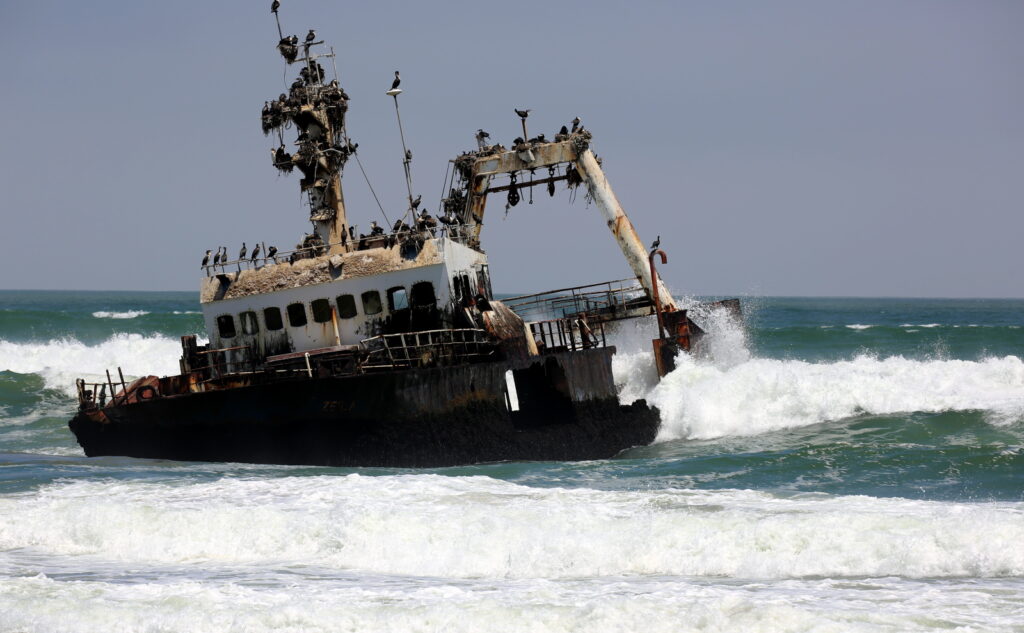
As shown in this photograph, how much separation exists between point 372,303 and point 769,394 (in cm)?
1003

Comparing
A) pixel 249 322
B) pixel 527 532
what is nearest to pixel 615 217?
pixel 249 322

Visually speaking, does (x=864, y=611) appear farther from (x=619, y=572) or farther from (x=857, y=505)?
(x=857, y=505)

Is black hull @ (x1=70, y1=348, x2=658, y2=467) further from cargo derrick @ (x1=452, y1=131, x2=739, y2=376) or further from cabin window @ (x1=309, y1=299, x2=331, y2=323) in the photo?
cargo derrick @ (x1=452, y1=131, x2=739, y2=376)

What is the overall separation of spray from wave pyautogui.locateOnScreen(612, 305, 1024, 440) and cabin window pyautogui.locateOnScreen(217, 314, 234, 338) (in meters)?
9.09

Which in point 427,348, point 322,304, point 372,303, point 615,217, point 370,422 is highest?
point 615,217

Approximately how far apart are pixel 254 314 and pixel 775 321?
69713 mm

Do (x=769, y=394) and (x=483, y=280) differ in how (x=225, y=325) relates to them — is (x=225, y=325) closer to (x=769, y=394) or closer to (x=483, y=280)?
(x=483, y=280)

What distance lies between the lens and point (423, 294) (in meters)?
20.8

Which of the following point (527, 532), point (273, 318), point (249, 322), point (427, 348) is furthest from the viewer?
point (249, 322)

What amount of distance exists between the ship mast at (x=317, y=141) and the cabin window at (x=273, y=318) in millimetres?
3121

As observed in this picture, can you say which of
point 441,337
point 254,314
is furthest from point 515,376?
point 254,314

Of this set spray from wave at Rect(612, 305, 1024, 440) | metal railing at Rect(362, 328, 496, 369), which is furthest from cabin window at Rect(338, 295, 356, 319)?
spray from wave at Rect(612, 305, 1024, 440)

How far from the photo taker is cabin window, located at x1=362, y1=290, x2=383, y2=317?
21000 mm

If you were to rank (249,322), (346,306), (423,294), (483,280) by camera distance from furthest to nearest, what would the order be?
(483,280)
(249,322)
(346,306)
(423,294)
